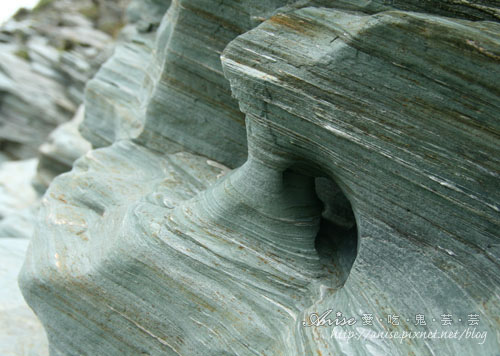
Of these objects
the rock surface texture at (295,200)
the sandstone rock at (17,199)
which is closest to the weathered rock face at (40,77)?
the sandstone rock at (17,199)

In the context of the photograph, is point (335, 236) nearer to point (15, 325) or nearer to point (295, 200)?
point (295, 200)

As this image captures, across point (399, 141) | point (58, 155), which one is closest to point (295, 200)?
point (399, 141)

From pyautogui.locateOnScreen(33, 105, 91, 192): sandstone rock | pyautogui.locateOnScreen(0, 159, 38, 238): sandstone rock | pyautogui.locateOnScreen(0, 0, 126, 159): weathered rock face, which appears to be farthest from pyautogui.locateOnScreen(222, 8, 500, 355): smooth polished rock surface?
pyautogui.locateOnScreen(0, 0, 126, 159): weathered rock face

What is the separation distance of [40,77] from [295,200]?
2199cm

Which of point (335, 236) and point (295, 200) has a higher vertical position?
point (295, 200)

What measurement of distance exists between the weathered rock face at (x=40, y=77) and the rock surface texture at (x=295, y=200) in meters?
16.1

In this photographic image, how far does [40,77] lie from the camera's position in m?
24.1

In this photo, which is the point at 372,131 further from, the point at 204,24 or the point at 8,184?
the point at 8,184

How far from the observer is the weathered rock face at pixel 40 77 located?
22.7 metres

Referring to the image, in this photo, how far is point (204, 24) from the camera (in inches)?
303

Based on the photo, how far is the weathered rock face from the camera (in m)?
22.7

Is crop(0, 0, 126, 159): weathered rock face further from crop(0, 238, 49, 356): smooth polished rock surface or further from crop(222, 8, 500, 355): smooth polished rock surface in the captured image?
crop(222, 8, 500, 355): smooth polished rock surface

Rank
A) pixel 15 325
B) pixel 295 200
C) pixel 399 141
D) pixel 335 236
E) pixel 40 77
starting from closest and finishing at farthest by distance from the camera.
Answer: pixel 399 141
pixel 295 200
pixel 335 236
pixel 15 325
pixel 40 77

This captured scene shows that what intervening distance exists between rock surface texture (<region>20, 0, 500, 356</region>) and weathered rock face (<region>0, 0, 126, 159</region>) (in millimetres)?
16109
